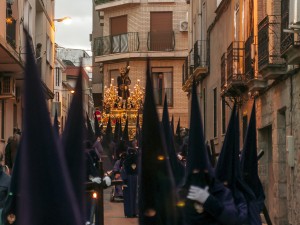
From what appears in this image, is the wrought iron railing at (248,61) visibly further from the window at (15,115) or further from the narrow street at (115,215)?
the window at (15,115)

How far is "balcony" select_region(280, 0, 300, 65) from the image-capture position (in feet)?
50.0

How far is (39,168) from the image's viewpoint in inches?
145

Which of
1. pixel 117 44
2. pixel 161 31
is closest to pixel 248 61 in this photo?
pixel 161 31

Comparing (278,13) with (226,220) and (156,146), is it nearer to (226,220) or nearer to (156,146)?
(226,220)

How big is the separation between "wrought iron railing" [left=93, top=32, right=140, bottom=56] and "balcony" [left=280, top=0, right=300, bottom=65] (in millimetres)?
29021

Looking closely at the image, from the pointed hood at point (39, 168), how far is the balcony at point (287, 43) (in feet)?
37.7

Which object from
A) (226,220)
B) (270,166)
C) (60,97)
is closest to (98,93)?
(60,97)

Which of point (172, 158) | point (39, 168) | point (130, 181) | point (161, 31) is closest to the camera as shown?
point (39, 168)

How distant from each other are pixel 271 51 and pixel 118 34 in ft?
96.5

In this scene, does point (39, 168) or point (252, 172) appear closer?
point (39, 168)

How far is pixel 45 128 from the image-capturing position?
3.73m

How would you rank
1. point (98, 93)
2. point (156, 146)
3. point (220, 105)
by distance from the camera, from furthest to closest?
point (98, 93), point (220, 105), point (156, 146)

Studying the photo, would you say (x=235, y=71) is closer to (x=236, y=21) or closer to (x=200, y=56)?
(x=236, y=21)

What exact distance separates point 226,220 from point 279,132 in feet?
38.0
